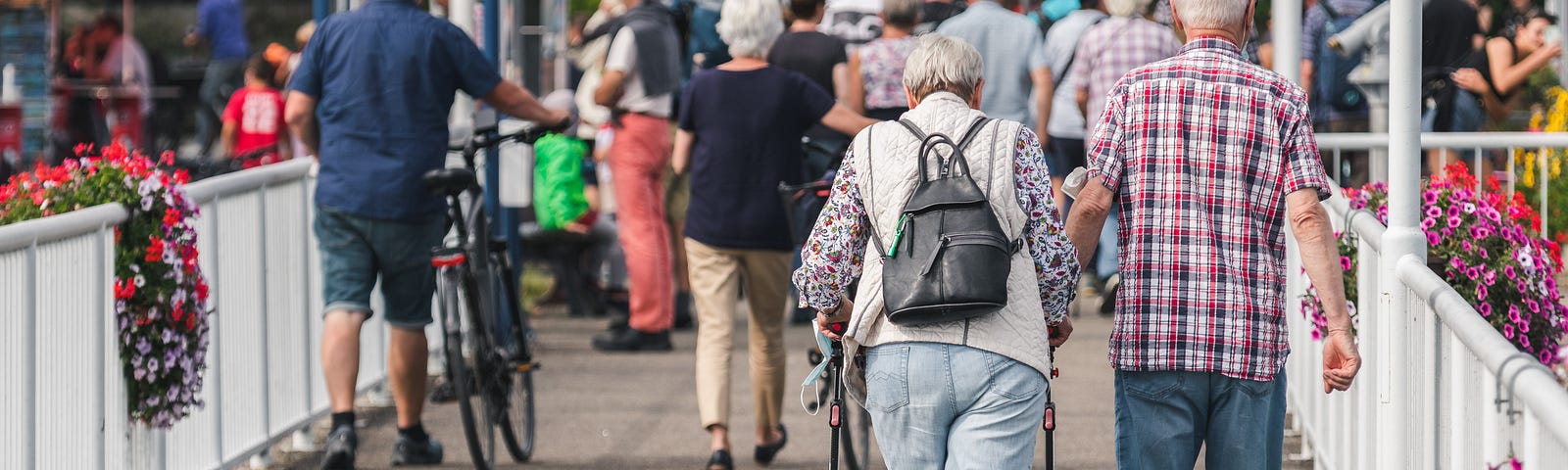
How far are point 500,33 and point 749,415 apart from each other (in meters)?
2.93

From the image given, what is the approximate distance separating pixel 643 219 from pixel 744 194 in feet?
10.6

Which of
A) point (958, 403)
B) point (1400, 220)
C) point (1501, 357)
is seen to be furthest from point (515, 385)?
point (1501, 357)

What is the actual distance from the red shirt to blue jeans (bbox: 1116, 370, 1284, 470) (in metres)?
10.9

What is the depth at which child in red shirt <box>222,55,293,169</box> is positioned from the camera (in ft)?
47.2

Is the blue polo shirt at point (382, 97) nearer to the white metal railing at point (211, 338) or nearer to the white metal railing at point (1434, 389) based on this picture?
the white metal railing at point (211, 338)

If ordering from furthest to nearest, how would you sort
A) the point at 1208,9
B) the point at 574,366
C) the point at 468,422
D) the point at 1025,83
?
the point at 1025,83
the point at 574,366
the point at 468,422
the point at 1208,9

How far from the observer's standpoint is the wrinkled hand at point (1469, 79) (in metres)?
11.3

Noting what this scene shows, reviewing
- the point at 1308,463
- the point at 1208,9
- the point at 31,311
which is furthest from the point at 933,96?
the point at 1308,463

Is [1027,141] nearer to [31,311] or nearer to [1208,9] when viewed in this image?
[1208,9]

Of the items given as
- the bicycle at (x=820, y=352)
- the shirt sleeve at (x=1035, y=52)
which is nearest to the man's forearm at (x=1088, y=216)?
the bicycle at (x=820, y=352)

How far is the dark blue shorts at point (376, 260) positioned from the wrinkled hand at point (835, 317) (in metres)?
2.63

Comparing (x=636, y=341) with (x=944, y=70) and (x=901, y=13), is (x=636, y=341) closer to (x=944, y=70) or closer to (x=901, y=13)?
(x=901, y=13)

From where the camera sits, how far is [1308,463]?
703 cm

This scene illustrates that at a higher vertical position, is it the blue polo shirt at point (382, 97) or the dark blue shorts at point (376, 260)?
the blue polo shirt at point (382, 97)
